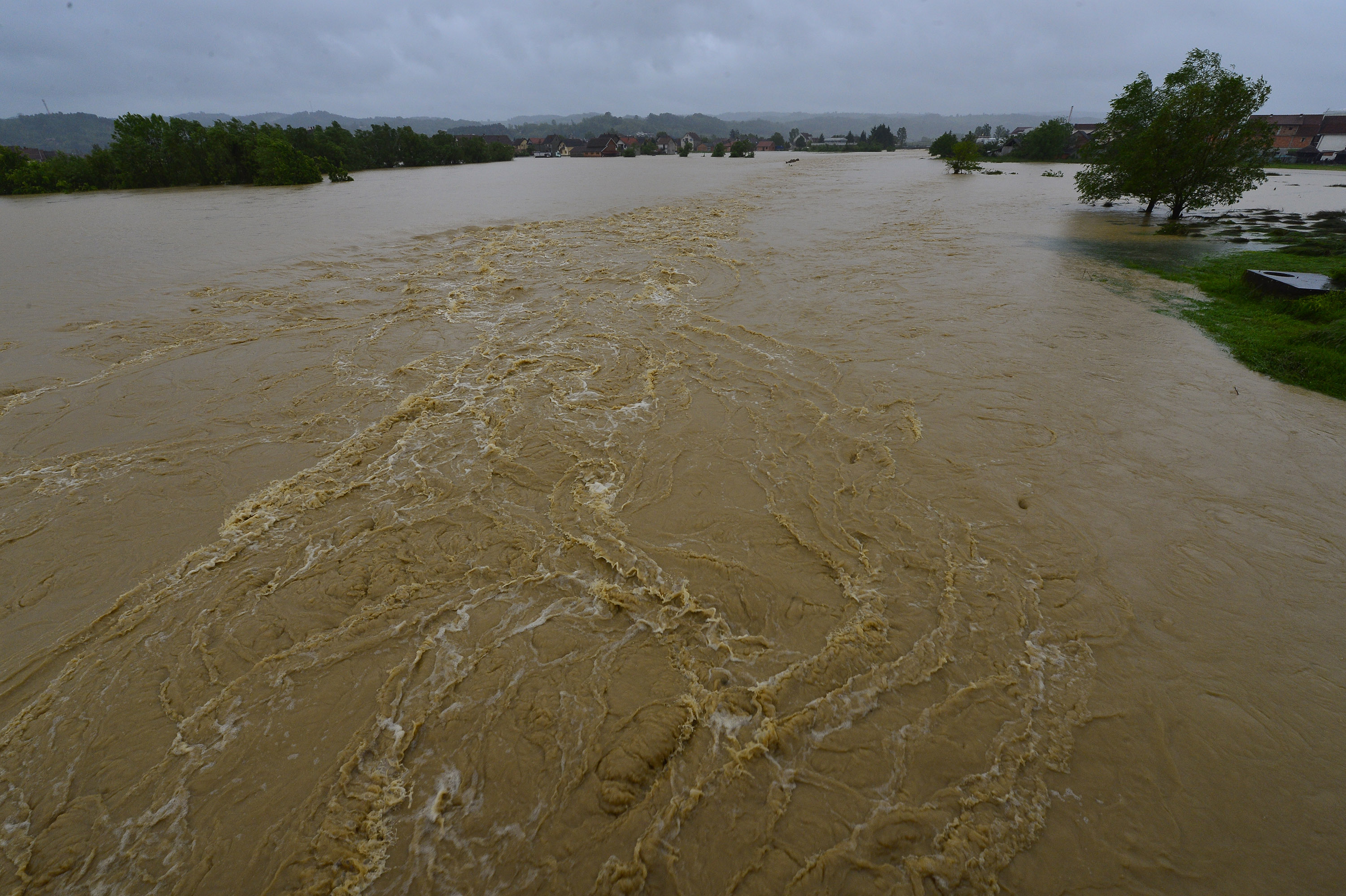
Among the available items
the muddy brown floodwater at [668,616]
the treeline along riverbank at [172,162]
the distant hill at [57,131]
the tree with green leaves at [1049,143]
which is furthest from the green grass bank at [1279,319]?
the distant hill at [57,131]

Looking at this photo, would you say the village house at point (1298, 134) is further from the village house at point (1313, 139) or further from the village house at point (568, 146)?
the village house at point (568, 146)

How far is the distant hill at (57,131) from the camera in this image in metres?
Answer: 122

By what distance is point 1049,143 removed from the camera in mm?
75938

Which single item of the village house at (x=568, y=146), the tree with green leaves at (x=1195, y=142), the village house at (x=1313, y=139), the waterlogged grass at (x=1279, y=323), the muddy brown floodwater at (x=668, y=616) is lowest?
the muddy brown floodwater at (x=668, y=616)

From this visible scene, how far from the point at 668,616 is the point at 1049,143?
332 feet

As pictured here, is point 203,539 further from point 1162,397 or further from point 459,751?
point 1162,397

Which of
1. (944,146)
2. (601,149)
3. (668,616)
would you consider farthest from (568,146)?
(668,616)

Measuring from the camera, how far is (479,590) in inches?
224

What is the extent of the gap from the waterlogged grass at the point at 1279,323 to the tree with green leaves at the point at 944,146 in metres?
76.2

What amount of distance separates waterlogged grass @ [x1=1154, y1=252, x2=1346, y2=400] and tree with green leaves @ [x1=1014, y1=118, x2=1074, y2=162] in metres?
76.9

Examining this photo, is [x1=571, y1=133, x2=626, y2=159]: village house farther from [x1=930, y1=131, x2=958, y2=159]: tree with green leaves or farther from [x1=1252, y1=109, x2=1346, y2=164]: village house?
[x1=1252, y1=109, x2=1346, y2=164]: village house

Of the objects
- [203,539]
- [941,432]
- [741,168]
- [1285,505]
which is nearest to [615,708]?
[203,539]

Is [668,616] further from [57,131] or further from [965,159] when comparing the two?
[57,131]

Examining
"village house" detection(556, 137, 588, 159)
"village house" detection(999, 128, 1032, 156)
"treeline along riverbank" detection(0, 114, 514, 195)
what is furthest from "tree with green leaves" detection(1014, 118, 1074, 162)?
"village house" detection(556, 137, 588, 159)
